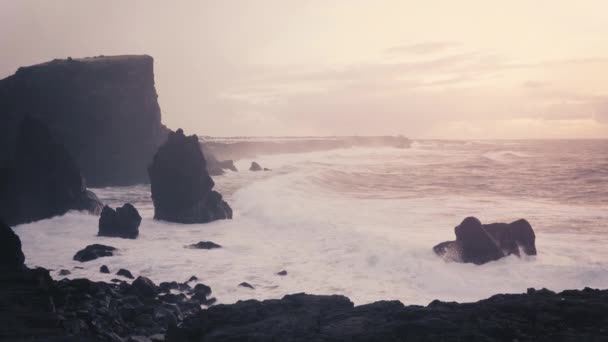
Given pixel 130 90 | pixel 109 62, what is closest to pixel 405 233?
pixel 130 90

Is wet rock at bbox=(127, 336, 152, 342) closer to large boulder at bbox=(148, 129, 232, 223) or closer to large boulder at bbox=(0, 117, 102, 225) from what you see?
large boulder at bbox=(148, 129, 232, 223)

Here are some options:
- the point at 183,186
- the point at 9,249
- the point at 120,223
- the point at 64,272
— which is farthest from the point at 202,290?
the point at 183,186

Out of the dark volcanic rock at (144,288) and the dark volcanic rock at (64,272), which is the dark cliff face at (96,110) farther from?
the dark volcanic rock at (144,288)

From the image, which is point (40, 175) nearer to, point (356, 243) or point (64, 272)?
A: point (64, 272)

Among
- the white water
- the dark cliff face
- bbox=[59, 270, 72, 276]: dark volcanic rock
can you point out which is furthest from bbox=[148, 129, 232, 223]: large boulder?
the dark cliff face

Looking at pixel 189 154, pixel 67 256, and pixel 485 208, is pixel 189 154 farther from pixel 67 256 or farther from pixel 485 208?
pixel 485 208

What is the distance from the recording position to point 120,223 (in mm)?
24266

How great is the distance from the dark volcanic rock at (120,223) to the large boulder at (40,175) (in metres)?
6.32

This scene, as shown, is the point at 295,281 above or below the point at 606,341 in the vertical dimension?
below

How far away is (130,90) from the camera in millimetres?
51812

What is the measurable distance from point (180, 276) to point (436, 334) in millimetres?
12175

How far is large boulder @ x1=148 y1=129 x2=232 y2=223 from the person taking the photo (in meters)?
30.0

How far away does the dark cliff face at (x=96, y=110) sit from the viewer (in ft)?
148

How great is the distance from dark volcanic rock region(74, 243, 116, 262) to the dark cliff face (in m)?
29.0
